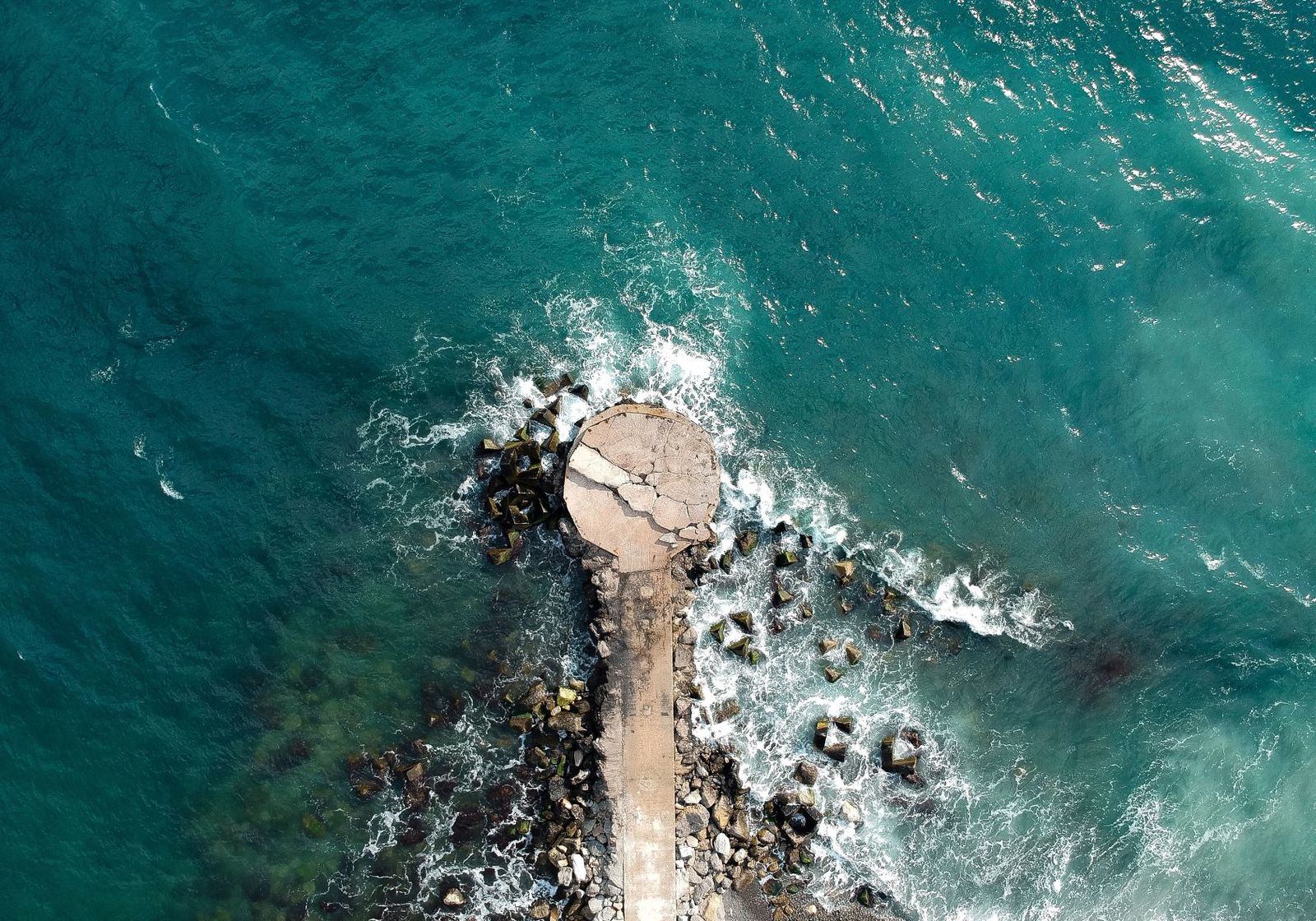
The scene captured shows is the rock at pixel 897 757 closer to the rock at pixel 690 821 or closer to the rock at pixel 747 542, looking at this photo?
the rock at pixel 690 821

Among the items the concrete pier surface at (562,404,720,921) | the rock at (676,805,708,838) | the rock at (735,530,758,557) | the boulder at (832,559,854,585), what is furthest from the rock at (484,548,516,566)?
the boulder at (832,559,854,585)

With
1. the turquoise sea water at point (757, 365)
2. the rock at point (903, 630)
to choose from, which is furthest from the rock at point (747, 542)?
the rock at point (903, 630)

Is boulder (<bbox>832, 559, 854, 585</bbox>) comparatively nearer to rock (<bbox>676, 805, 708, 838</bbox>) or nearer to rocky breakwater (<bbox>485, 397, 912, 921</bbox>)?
rocky breakwater (<bbox>485, 397, 912, 921</bbox>)

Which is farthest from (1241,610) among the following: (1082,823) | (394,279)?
(394,279)

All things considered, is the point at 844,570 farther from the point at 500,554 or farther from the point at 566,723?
the point at 500,554

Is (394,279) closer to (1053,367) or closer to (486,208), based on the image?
(486,208)

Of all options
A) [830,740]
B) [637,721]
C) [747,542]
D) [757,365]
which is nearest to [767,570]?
[747,542]
